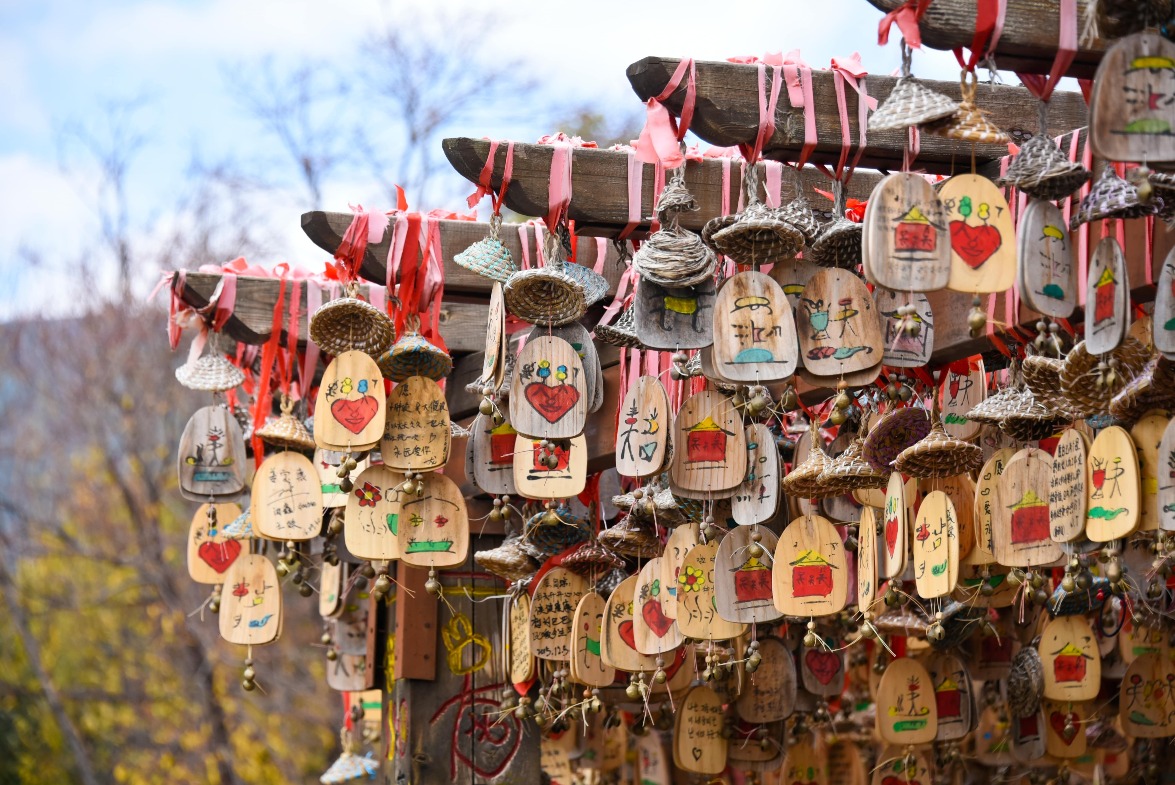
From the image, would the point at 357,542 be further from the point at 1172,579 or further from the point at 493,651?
the point at 1172,579

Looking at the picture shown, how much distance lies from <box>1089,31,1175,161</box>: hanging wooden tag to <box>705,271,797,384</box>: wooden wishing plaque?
0.73m

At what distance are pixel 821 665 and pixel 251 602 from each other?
1.52m

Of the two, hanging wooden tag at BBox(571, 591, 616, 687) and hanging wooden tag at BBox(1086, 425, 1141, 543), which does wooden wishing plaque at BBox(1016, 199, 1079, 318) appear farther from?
hanging wooden tag at BBox(571, 591, 616, 687)

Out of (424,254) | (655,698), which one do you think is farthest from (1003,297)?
(655,698)

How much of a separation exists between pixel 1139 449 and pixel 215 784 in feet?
28.4

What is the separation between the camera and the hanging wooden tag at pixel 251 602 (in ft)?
12.6

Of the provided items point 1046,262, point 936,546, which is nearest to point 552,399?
point 936,546

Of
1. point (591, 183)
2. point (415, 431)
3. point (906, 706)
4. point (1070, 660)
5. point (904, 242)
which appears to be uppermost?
point (591, 183)

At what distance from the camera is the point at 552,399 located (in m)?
2.82

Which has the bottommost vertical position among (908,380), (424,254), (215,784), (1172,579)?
(215,784)

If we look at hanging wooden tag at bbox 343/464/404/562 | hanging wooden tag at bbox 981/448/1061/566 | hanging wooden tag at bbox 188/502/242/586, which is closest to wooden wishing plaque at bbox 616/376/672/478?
hanging wooden tag at bbox 981/448/1061/566

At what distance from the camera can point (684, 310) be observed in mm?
2617

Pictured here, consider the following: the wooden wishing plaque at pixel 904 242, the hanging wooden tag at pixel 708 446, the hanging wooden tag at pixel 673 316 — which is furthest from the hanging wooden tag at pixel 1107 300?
the hanging wooden tag at pixel 708 446

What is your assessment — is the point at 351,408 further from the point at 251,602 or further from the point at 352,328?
the point at 251,602
